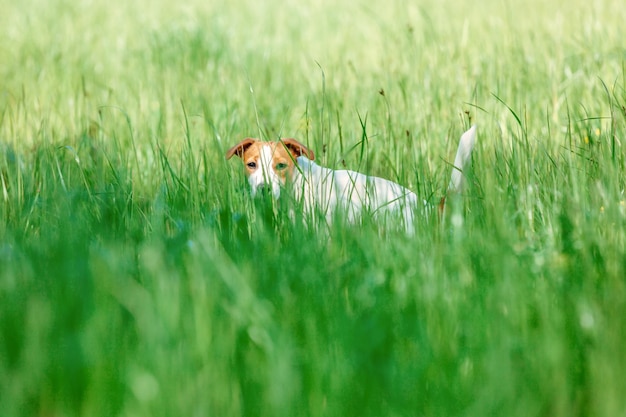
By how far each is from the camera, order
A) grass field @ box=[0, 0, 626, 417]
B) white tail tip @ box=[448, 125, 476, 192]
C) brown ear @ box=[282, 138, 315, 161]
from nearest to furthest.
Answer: grass field @ box=[0, 0, 626, 417] < white tail tip @ box=[448, 125, 476, 192] < brown ear @ box=[282, 138, 315, 161]

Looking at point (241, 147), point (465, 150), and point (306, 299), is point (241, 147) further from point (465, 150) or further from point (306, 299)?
point (306, 299)

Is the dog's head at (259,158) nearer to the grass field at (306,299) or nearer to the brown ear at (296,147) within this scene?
the brown ear at (296,147)

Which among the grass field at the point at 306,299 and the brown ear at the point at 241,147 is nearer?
the grass field at the point at 306,299

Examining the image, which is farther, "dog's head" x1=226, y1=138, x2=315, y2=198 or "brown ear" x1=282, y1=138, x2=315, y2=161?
"dog's head" x1=226, y1=138, x2=315, y2=198

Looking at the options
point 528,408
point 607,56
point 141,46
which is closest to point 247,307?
point 528,408

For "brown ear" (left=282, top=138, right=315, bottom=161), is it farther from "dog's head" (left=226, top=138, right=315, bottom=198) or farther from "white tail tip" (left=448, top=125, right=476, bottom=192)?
"white tail tip" (left=448, top=125, right=476, bottom=192)

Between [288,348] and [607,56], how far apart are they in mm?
4506

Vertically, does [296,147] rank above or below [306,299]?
above

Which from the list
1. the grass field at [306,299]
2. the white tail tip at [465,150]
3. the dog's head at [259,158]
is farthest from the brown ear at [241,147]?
the white tail tip at [465,150]

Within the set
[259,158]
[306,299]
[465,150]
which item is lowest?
[306,299]

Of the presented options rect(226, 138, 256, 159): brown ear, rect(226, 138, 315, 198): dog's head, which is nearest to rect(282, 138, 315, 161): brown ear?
rect(226, 138, 315, 198): dog's head

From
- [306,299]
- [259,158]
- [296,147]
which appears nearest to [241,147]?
[259,158]

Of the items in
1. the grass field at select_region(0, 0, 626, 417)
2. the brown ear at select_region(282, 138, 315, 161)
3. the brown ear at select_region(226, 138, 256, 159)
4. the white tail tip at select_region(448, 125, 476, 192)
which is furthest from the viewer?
the brown ear at select_region(226, 138, 256, 159)

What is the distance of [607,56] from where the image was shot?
5438 millimetres
